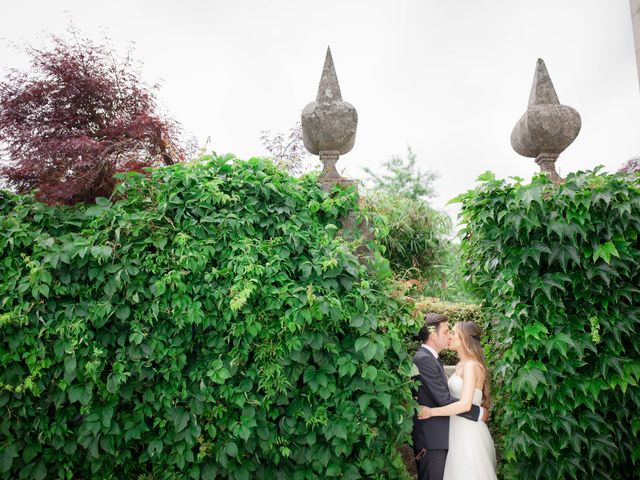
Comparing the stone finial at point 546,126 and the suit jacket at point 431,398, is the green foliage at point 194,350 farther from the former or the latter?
the stone finial at point 546,126

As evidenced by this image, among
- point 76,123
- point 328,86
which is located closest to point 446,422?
point 328,86

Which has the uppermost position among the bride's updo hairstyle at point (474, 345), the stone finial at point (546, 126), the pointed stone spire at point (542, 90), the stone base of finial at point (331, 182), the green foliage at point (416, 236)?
the pointed stone spire at point (542, 90)

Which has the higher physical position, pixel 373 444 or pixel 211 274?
pixel 211 274

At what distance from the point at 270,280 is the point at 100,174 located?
135 inches

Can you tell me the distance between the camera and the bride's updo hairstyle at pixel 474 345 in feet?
15.4

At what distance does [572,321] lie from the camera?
3.97m

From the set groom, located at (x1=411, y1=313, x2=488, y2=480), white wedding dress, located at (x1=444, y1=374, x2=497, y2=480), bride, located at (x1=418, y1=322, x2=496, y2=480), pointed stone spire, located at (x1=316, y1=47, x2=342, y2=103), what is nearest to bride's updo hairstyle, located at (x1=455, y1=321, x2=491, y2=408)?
bride, located at (x1=418, y1=322, x2=496, y2=480)

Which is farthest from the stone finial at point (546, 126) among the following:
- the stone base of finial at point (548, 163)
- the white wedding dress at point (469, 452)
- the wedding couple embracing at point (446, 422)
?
the white wedding dress at point (469, 452)

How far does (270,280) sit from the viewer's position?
3662mm

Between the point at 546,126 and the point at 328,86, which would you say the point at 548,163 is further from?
the point at 328,86

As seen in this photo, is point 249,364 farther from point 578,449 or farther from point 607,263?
point 607,263

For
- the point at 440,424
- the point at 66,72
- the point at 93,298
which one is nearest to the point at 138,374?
the point at 93,298

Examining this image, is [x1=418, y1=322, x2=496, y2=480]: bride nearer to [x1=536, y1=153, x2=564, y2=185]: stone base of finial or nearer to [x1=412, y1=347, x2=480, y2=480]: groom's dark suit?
[x1=412, y1=347, x2=480, y2=480]: groom's dark suit

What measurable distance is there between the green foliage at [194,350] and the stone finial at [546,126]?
2673mm
